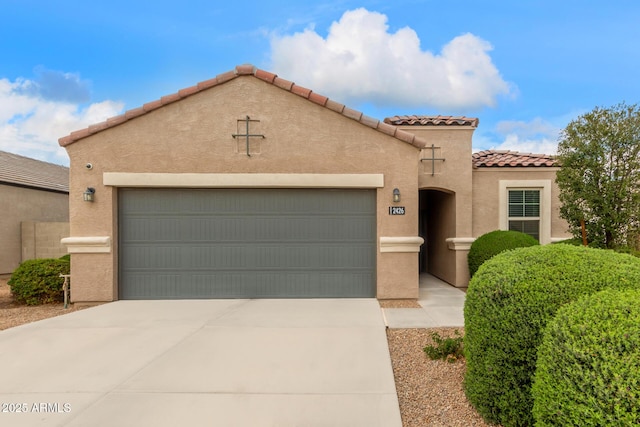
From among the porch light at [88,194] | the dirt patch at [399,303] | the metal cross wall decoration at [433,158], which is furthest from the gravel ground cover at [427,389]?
the porch light at [88,194]

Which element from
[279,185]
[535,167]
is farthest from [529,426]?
[535,167]

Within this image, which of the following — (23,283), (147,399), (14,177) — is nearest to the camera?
(147,399)

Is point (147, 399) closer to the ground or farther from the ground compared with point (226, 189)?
closer to the ground

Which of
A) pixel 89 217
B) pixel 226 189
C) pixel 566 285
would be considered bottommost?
pixel 566 285

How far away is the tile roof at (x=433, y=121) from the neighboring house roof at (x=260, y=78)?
224cm

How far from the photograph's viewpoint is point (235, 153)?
7.46m

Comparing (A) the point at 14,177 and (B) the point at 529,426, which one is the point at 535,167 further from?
(A) the point at 14,177

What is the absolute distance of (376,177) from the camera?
7.38 meters

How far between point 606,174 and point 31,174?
20.9 metres

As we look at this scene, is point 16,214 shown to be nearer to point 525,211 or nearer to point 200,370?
point 200,370

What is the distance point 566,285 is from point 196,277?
693cm

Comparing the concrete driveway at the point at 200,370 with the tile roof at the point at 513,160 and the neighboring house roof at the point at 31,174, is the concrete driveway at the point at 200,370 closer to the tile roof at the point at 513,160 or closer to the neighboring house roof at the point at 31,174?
the tile roof at the point at 513,160

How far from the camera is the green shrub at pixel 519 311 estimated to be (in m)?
2.77

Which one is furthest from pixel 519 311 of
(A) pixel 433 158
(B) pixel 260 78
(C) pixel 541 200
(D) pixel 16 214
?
(D) pixel 16 214
